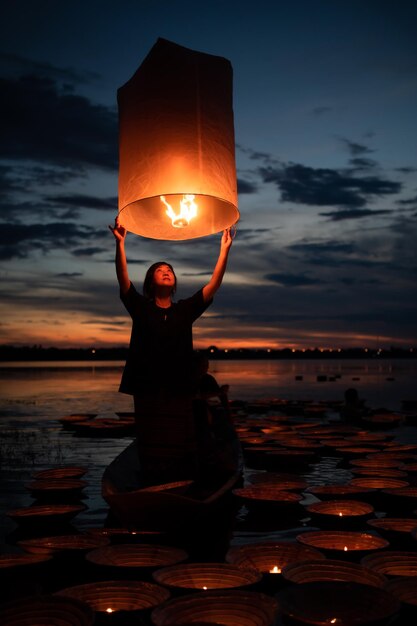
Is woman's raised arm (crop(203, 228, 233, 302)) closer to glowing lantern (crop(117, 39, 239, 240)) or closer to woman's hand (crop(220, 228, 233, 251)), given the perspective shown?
woman's hand (crop(220, 228, 233, 251))

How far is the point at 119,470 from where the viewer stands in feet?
18.8

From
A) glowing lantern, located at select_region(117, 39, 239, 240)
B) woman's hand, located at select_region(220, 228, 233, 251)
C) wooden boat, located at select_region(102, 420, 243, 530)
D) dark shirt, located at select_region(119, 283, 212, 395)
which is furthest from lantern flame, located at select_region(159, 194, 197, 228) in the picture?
wooden boat, located at select_region(102, 420, 243, 530)

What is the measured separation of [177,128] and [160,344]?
176 centimetres

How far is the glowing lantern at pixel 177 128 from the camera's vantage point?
12.9 ft

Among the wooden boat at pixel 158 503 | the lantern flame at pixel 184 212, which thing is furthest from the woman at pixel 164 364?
the lantern flame at pixel 184 212

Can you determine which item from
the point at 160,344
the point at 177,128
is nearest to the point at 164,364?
the point at 160,344

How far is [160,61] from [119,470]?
11.6 ft

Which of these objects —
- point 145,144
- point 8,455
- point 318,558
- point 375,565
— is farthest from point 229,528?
point 8,455

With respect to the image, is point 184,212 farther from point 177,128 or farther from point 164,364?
point 164,364

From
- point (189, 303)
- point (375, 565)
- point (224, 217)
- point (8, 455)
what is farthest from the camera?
point (8, 455)

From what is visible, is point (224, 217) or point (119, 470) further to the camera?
point (119, 470)

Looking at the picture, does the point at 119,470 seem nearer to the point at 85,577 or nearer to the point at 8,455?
the point at 85,577

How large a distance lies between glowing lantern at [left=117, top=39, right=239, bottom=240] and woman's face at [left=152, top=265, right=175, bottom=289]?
0.93m

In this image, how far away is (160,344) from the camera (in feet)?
16.3
